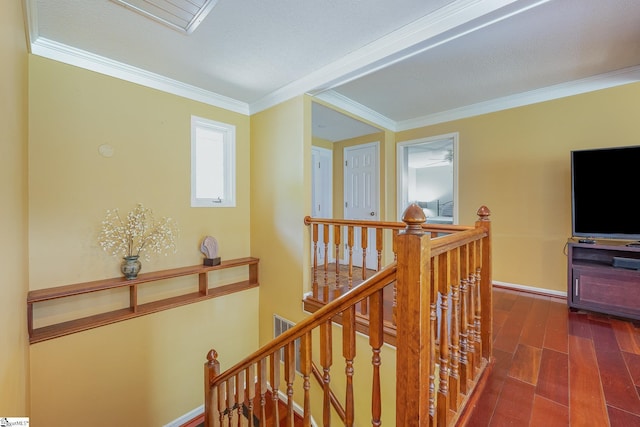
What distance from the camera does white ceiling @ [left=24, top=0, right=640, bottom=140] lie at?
1712 millimetres

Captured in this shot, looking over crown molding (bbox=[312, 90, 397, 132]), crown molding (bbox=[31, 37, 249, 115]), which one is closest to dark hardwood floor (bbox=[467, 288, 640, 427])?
crown molding (bbox=[312, 90, 397, 132])

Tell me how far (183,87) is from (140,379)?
2936 millimetres

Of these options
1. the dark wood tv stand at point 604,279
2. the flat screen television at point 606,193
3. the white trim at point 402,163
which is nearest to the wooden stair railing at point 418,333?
the dark wood tv stand at point 604,279

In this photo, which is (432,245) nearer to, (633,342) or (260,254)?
(633,342)

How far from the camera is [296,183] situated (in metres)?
2.83

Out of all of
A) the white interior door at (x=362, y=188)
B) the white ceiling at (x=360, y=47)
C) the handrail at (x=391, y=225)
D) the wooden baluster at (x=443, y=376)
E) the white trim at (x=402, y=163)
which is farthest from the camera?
the white interior door at (x=362, y=188)

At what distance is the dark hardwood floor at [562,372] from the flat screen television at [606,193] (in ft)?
2.67

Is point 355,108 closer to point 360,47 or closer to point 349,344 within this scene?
point 360,47

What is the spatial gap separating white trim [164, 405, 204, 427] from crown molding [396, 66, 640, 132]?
4.56m

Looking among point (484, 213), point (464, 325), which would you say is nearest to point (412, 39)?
point (484, 213)

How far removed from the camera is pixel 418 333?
85cm

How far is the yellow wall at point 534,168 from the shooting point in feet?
8.57

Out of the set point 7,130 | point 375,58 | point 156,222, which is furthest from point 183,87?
point 375,58

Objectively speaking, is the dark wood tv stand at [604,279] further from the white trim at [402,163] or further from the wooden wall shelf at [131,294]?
the wooden wall shelf at [131,294]
